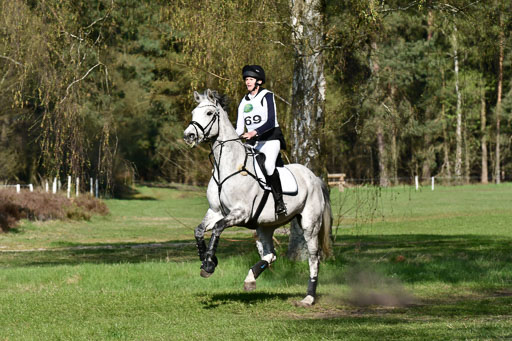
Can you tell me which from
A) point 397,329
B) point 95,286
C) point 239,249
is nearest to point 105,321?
point 397,329

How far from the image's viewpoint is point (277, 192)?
12.0m

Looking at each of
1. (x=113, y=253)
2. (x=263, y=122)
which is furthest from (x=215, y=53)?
(x=113, y=253)

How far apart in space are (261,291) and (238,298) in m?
1.17

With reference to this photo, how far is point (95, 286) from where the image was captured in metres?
16.6

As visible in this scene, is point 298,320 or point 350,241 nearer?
point 298,320

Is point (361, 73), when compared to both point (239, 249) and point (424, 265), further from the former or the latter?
point (239, 249)

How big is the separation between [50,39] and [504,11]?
9834 millimetres

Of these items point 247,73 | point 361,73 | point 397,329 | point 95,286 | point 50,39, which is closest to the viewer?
point 397,329

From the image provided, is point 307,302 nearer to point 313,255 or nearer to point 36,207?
point 313,255

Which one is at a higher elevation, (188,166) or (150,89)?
(150,89)

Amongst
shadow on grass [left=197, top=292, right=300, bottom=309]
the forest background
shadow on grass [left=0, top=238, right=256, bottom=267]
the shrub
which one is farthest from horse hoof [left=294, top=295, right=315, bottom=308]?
the shrub

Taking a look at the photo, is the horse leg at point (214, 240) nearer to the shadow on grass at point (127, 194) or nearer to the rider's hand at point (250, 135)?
the rider's hand at point (250, 135)

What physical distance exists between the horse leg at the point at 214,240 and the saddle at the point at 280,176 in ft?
2.42

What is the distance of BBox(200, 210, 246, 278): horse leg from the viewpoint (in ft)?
36.3
